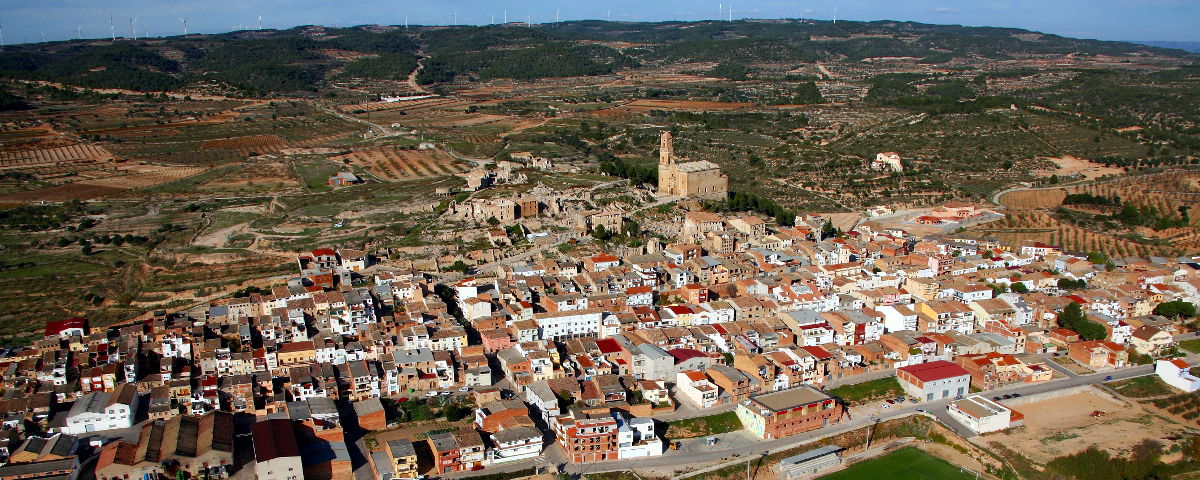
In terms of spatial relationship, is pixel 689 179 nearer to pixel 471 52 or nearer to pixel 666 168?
pixel 666 168

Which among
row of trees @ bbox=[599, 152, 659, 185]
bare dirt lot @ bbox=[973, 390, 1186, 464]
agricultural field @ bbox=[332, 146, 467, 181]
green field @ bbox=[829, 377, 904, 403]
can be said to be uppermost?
row of trees @ bbox=[599, 152, 659, 185]

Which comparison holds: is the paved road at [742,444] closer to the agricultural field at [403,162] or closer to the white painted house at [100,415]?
the white painted house at [100,415]

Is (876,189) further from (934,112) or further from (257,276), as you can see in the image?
(257,276)

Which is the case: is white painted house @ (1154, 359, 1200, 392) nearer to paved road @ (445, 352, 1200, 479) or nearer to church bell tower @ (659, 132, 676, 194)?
paved road @ (445, 352, 1200, 479)

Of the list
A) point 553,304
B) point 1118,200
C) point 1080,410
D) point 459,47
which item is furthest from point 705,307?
point 459,47

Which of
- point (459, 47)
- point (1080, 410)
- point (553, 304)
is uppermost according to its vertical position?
point (459, 47)

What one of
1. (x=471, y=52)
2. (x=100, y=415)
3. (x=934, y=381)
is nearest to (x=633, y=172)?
(x=934, y=381)

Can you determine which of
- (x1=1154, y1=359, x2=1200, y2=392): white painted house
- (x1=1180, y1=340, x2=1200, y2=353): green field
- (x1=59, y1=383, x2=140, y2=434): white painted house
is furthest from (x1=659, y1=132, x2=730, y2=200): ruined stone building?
(x1=59, y1=383, x2=140, y2=434): white painted house
